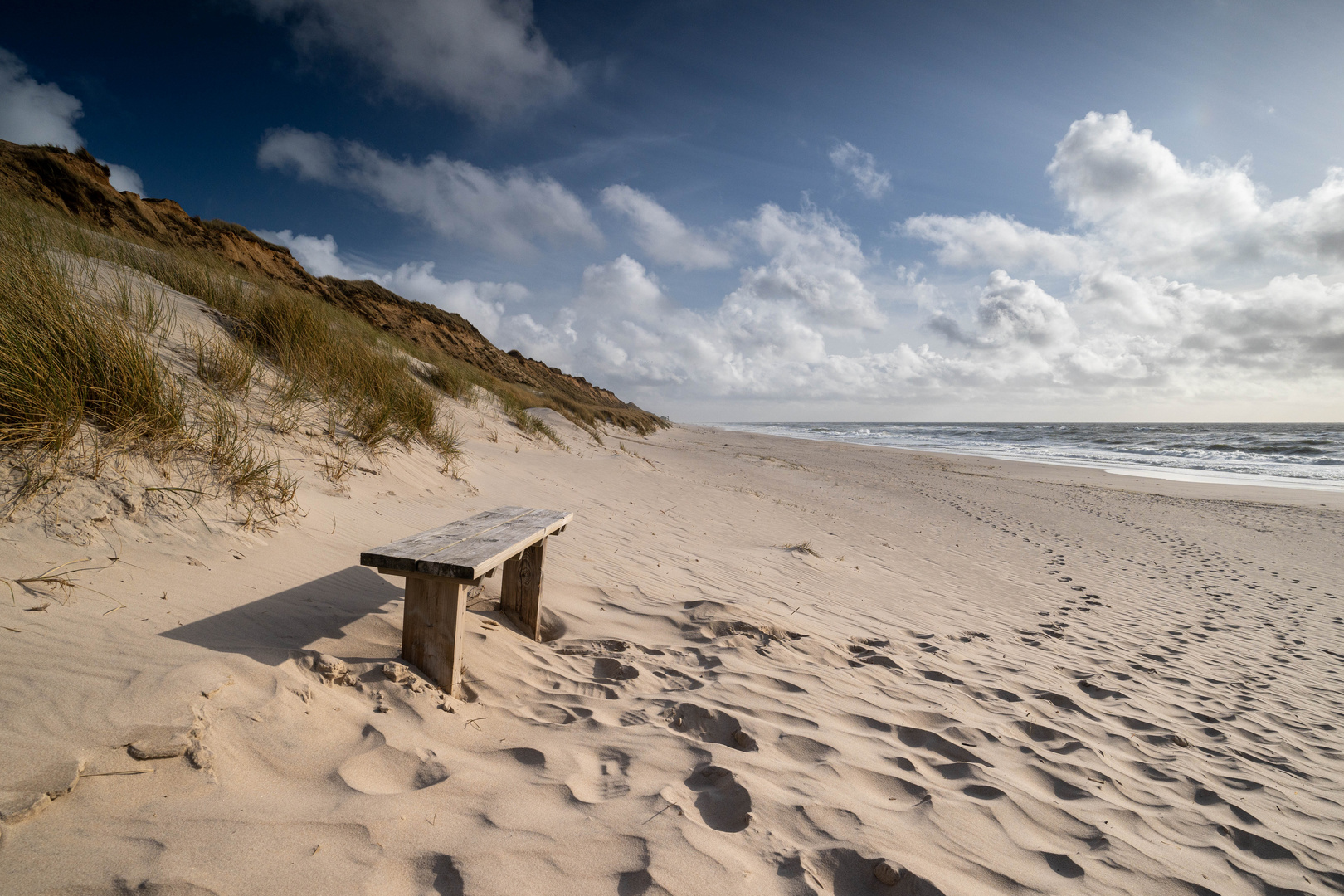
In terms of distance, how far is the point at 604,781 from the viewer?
204 centimetres

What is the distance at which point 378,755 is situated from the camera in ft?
6.49

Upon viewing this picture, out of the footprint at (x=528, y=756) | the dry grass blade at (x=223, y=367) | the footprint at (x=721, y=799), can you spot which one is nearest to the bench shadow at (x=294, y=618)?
the footprint at (x=528, y=756)

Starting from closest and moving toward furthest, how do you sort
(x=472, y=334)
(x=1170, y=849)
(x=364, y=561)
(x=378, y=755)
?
(x=378, y=755), (x=1170, y=849), (x=364, y=561), (x=472, y=334)

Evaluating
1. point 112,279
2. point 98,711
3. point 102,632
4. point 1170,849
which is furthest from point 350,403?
point 1170,849

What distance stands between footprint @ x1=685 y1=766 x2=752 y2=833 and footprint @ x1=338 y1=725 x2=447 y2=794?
0.84 m

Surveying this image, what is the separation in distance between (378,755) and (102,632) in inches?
45.8

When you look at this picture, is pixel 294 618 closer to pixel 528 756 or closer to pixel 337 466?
pixel 528 756

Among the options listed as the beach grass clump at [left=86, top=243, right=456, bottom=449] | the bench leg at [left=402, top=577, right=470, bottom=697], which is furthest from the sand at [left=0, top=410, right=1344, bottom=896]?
the beach grass clump at [left=86, top=243, right=456, bottom=449]

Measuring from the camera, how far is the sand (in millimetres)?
1603

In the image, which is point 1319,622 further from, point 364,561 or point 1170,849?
point 364,561

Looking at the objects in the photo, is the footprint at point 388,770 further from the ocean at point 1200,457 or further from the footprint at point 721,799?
the ocean at point 1200,457

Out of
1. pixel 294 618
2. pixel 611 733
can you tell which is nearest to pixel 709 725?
pixel 611 733

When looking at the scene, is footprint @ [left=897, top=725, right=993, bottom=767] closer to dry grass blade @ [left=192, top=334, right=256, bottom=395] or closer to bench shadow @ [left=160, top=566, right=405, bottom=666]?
bench shadow @ [left=160, top=566, right=405, bottom=666]

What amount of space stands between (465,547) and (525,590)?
0.86 metres
